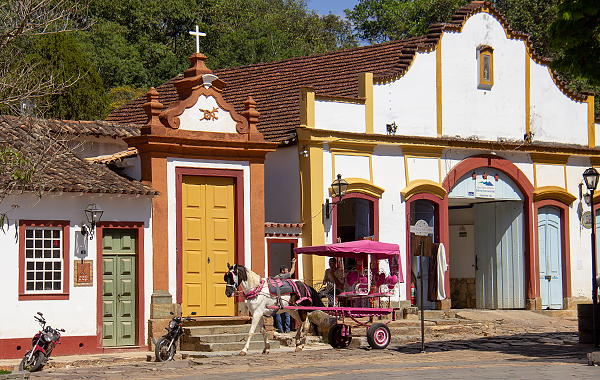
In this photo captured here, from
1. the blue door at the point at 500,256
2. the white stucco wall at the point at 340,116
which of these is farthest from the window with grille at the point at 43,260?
the blue door at the point at 500,256

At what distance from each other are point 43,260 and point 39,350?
255cm

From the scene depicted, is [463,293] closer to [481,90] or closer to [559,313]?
[559,313]

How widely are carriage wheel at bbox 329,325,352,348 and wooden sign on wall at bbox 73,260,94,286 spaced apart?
5.04 meters

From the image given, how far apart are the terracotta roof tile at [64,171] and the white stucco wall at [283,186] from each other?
14.6 feet

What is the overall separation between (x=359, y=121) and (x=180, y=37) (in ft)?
78.2

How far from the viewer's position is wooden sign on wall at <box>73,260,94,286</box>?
57.0 ft

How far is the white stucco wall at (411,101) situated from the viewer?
874 inches

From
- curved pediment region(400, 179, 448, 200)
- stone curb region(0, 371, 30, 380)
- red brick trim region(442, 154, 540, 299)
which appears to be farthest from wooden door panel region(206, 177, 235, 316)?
red brick trim region(442, 154, 540, 299)

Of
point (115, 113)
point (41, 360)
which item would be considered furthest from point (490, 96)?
point (41, 360)

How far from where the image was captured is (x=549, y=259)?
24891 millimetres

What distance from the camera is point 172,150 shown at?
1886 cm

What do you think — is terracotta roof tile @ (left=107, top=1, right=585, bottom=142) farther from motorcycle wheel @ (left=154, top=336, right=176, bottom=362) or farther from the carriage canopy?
motorcycle wheel @ (left=154, top=336, right=176, bottom=362)

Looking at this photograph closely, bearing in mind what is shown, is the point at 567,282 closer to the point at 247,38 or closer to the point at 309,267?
the point at 309,267

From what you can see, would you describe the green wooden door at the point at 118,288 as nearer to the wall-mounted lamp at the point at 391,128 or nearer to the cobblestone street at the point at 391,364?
the cobblestone street at the point at 391,364
